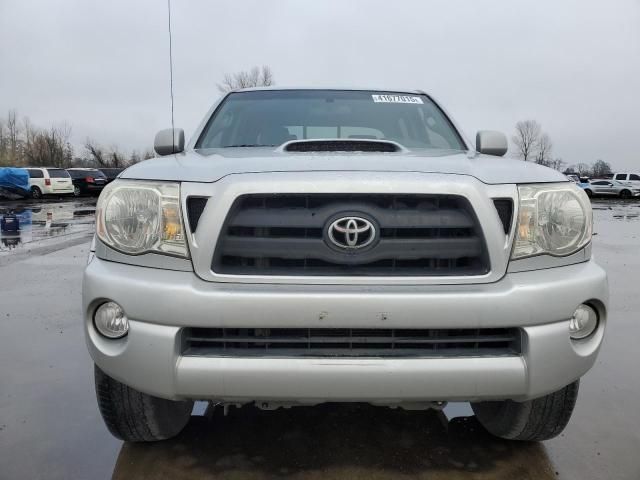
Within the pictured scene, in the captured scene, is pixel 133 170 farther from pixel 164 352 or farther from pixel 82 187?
pixel 82 187

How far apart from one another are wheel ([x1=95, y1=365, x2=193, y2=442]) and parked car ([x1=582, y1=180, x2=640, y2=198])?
39.6m

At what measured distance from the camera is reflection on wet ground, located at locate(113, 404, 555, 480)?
2311 mm

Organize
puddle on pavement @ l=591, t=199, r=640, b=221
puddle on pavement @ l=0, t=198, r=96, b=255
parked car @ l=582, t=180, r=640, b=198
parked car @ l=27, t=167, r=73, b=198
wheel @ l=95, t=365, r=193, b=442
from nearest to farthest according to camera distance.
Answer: wheel @ l=95, t=365, r=193, b=442
puddle on pavement @ l=0, t=198, r=96, b=255
puddle on pavement @ l=591, t=199, r=640, b=221
parked car @ l=27, t=167, r=73, b=198
parked car @ l=582, t=180, r=640, b=198

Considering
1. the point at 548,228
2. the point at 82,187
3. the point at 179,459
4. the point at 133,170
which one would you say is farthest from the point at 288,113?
the point at 82,187

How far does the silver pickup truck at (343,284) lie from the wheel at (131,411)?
0.27m

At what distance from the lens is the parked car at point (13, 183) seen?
2550 centimetres

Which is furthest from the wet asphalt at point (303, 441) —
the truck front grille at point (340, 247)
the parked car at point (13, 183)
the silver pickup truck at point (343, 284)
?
the parked car at point (13, 183)

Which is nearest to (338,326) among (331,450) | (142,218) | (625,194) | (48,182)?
(142,218)

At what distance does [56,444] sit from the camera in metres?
2.53

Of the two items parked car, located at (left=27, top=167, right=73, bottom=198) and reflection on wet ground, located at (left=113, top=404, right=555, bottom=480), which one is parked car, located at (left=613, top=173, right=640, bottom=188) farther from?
reflection on wet ground, located at (left=113, top=404, right=555, bottom=480)

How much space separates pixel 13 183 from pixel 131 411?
2774 cm

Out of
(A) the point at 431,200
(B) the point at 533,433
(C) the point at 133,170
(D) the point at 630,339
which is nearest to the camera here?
(A) the point at 431,200

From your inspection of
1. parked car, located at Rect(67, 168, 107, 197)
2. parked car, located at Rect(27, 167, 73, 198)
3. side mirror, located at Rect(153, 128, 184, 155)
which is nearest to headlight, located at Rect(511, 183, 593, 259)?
side mirror, located at Rect(153, 128, 184, 155)

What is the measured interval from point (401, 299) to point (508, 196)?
0.58m
